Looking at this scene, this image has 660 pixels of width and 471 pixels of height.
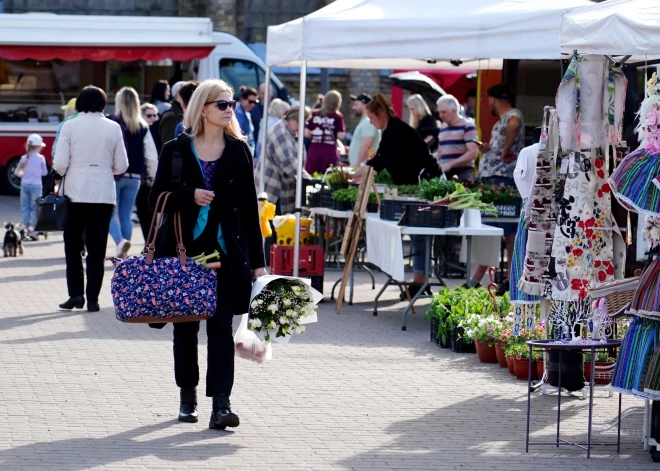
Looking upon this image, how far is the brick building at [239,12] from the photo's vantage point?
Result: 3581 cm

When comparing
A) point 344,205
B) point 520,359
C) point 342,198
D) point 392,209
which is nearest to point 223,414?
point 520,359

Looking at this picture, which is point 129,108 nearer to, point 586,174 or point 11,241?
point 11,241

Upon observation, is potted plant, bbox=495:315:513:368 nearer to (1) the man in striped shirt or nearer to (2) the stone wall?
(1) the man in striped shirt

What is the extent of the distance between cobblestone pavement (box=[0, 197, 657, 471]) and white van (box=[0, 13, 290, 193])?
13767 mm

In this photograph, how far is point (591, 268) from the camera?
813 cm

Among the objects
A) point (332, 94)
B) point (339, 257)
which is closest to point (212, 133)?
point (339, 257)

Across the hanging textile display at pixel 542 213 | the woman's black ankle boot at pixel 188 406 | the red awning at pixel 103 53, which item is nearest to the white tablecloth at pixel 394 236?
the hanging textile display at pixel 542 213

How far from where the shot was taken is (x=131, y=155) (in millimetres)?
13555

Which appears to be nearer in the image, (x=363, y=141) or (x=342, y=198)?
(x=342, y=198)

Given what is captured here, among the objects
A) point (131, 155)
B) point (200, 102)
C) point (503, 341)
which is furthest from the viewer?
point (131, 155)

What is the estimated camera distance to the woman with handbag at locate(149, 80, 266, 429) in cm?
691

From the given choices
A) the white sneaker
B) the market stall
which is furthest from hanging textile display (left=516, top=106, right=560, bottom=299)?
the white sneaker

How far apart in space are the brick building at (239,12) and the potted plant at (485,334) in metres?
26.1

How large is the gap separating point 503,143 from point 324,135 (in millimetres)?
5088
